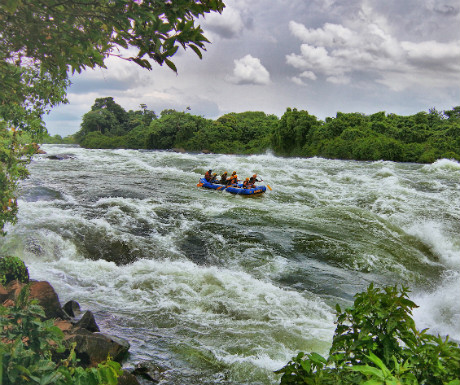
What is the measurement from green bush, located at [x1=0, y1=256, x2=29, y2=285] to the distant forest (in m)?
30.1

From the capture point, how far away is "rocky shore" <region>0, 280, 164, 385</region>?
3.19m

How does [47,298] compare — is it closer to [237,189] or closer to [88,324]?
[88,324]

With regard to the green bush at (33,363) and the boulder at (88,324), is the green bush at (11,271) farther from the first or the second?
the green bush at (33,363)

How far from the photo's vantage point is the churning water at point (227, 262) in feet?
14.2

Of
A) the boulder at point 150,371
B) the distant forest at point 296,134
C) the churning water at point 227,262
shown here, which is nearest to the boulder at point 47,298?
the churning water at point 227,262

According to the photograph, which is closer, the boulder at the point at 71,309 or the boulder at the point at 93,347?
the boulder at the point at 93,347

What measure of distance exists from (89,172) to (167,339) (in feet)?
46.9

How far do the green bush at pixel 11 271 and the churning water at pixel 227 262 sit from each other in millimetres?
1053

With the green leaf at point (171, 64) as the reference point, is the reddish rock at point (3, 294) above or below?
below

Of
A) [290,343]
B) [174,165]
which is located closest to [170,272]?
[290,343]

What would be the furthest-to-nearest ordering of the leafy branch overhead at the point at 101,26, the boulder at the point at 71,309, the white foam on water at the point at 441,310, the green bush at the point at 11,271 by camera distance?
1. the white foam on water at the point at 441,310
2. the boulder at the point at 71,309
3. the green bush at the point at 11,271
4. the leafy branch overhead at the point at 101,26

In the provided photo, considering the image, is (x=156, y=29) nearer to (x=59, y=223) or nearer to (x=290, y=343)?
(x=290, y=343)

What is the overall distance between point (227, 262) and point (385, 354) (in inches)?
210

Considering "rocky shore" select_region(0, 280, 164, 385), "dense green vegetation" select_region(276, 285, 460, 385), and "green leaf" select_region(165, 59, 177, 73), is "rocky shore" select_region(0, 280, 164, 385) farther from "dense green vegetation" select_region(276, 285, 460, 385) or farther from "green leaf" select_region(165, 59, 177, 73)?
"green leaf" select_region(165, 59, 177, 73)
